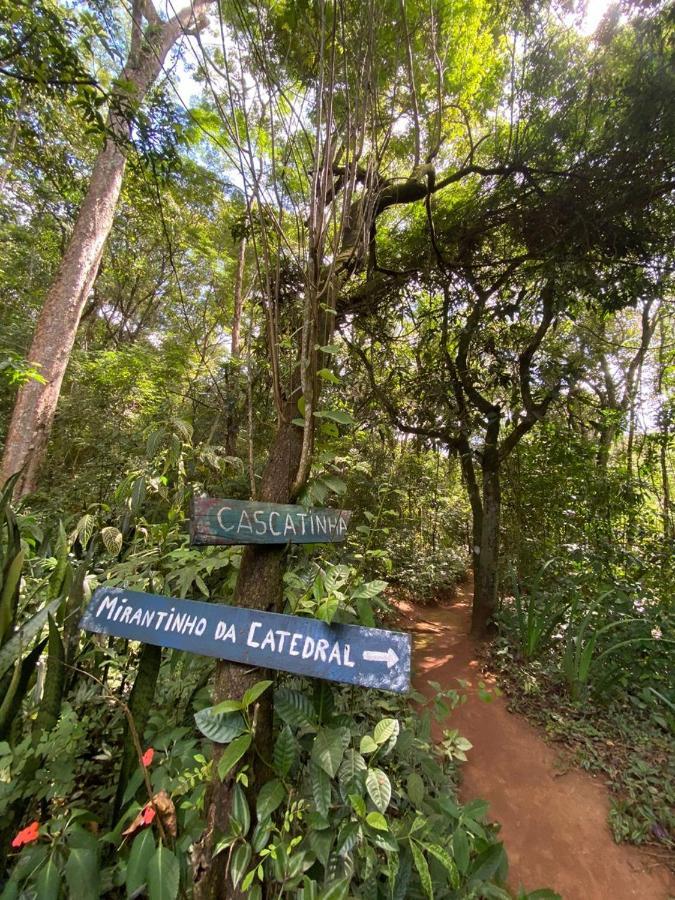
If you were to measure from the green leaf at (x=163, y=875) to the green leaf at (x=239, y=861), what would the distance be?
13 centimetres

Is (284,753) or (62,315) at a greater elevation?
(62,315)

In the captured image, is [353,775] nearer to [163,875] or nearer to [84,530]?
[163,875]

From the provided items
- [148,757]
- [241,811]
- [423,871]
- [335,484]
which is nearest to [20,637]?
[148,757]

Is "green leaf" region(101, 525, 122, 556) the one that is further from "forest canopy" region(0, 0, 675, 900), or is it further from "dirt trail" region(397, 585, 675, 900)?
"dirt trail" region(397, 585, 675, 900)

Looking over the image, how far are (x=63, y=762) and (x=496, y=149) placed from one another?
500 centimetres

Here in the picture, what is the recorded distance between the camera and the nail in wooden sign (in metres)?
1.10

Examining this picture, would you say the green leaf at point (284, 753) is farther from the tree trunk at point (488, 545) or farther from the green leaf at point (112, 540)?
the tree trunk at point (488, 545)

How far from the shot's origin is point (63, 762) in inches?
43.6

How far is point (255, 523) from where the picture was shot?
1183mm

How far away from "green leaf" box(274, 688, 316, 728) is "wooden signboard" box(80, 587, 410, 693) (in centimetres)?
22

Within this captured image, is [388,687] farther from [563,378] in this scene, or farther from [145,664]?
[563,378]

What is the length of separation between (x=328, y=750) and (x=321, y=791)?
0.37ft

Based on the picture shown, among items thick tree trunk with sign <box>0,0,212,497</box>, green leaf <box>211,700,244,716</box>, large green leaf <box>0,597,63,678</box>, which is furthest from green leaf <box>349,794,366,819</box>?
thick tree trunk with sign <box>0,0,212,497</box>

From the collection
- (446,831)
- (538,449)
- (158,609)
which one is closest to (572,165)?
(538,449)
